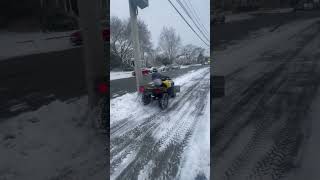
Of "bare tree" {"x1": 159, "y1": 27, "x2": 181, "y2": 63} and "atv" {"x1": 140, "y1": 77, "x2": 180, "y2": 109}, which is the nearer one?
"bare tree" {"x1": 159, "y1": 27, "x2": 181, "y2": 63}

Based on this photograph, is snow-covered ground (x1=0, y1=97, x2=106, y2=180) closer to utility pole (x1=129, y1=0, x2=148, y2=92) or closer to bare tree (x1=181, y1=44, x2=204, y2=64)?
utility pole (x1=129, y1=0, x2=148, y2=92)

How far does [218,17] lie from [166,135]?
1051mm

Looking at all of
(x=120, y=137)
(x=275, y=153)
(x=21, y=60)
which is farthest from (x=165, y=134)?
(x=21, y=60)

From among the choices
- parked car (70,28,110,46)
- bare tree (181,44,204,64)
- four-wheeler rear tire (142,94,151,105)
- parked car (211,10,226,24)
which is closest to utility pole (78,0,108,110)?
parked car (70,28,110,46)

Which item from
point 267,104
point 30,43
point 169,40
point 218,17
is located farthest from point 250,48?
point 30,43

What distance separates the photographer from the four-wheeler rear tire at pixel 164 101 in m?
3.26

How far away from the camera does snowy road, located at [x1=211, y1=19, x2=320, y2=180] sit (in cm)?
295

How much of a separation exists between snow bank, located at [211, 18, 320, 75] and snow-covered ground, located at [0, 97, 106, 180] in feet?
4.02

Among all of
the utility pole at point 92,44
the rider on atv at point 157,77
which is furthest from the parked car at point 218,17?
the utility pole at point 92,44

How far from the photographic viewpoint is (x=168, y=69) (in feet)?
10.9

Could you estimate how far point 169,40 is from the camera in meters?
3.18

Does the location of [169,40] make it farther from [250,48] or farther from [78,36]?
[78,36]

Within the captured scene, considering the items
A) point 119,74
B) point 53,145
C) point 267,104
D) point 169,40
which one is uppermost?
point 169,40

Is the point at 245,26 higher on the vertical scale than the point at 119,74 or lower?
higher
